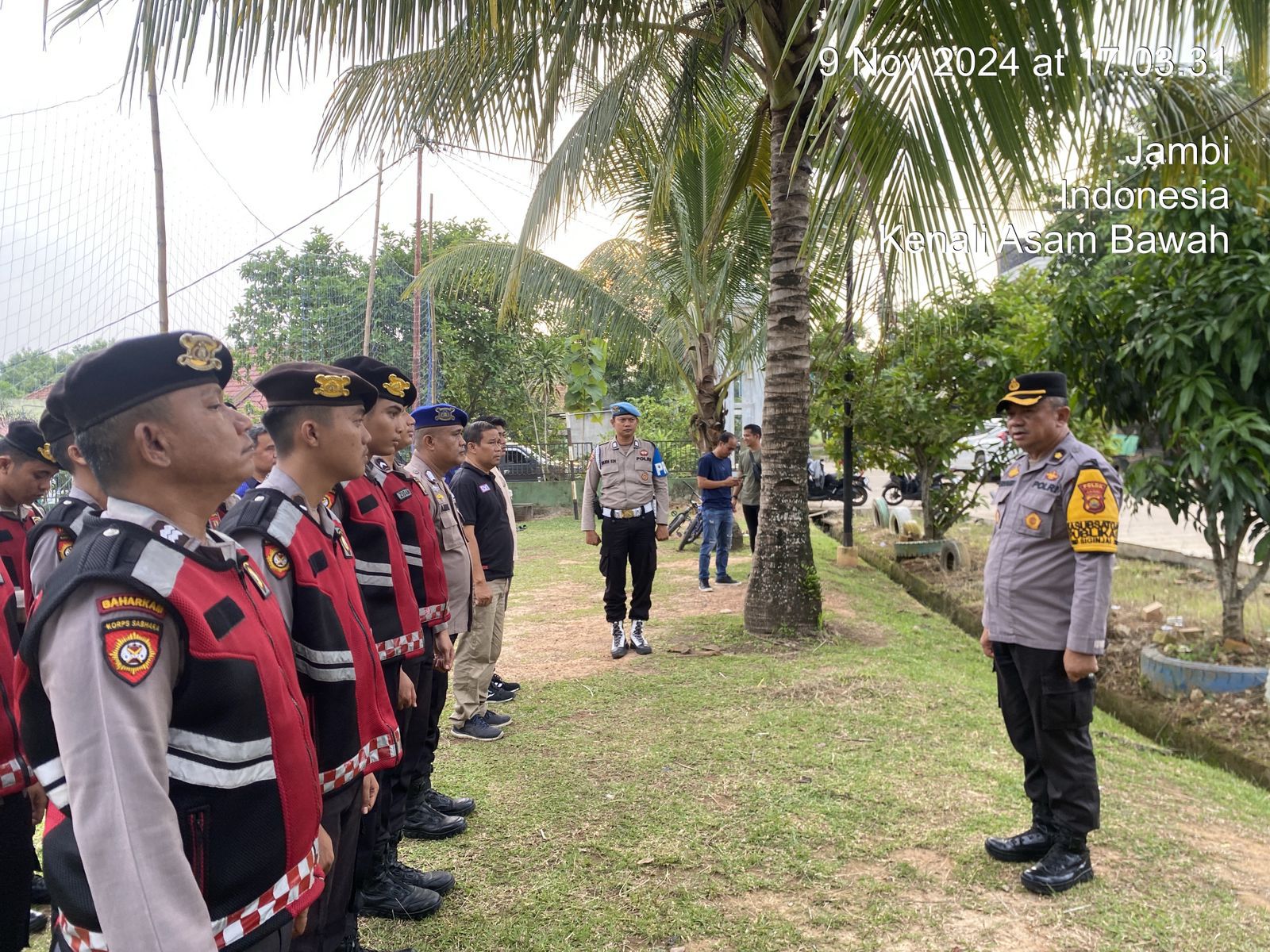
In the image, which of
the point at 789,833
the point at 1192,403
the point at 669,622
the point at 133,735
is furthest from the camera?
the point at 669,622

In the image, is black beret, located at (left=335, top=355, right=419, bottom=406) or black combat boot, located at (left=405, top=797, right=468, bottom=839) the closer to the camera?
black beret, located at (left=335, top=355, right=419, bottom=406)

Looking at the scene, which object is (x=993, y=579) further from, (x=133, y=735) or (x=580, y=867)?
(x=133, y=735)

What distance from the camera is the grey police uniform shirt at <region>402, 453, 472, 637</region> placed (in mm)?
3938

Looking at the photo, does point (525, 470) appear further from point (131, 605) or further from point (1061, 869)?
point (131, 605)

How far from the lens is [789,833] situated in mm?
3543

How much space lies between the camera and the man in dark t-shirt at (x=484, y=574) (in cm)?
477

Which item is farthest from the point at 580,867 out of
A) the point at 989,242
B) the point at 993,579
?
the point at 989,242

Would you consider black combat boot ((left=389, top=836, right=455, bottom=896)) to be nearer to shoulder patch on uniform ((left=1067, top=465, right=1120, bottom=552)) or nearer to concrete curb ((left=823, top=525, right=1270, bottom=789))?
shoulder patch on uniform ((left=1067, top=465, right=1120, bottom=552))

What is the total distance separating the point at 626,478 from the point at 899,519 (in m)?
7.49

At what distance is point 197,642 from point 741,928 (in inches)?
89.5

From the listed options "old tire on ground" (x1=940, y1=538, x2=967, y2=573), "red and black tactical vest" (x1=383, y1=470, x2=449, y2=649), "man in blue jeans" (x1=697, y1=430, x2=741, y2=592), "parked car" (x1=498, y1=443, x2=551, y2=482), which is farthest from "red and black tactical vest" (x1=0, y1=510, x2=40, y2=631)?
"parked car" (x1=498, y1=443, x2=551, y2=482)

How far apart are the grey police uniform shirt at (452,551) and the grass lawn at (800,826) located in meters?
0.85

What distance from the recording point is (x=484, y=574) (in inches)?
189

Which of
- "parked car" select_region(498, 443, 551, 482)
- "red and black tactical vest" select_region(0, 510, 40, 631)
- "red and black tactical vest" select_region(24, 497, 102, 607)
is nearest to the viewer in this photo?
"red and black tactical vest" select_region(24, 497, 102, 607)
